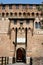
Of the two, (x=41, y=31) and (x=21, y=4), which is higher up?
(x=21, y=4)

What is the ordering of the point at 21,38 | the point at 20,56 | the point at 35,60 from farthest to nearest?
the point at 20,56 < the point at 21,38 < the point at 35,60

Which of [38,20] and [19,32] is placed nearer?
[19,32]

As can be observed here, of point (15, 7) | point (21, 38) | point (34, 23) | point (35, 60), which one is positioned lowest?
point (35, 60)

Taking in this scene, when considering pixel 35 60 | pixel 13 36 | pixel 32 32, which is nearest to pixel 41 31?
pixel 32 32

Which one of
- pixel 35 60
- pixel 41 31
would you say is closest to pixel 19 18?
pixel 41 31

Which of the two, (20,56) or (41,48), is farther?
(20,56)

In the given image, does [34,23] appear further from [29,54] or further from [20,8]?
[29,54]

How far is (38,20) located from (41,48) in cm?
497

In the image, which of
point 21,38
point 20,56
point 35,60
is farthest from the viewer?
point 20,56

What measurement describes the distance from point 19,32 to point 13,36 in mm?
829

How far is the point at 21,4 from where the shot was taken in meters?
35.2

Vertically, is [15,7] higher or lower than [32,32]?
higher

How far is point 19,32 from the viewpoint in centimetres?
3088

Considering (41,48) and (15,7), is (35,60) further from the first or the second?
(15,7)
